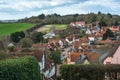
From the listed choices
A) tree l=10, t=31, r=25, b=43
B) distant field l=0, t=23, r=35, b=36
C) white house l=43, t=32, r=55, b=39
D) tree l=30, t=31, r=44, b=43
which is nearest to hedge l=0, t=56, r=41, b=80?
tree l=10, t=31, r=25, b=43

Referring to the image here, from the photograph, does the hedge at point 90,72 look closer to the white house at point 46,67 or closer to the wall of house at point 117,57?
the wall of house at point 117,57

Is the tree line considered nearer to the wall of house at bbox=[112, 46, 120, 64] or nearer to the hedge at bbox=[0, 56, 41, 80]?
the wall of house at bbox=[112, 46, 120, 64]

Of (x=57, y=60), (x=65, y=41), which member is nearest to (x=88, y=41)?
(x=65, y=41)

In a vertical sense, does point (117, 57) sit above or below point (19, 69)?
below

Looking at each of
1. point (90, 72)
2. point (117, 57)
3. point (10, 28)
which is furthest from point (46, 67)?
point (10, 28)

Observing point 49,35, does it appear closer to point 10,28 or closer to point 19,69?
point 10,28

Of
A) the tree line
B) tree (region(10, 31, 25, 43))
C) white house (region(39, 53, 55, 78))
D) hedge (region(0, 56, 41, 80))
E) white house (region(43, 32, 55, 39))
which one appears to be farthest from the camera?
the tree line

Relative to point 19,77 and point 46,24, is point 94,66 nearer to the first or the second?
point 19,77
